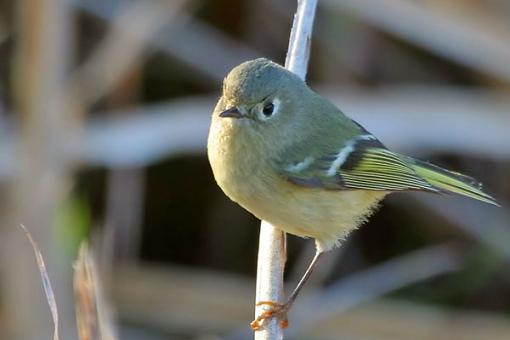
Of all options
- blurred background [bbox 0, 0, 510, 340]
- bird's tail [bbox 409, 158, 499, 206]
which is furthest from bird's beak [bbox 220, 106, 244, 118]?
blurred background [bbox 0, 0, 510, 340]

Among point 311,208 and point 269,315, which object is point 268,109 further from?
point 269,315

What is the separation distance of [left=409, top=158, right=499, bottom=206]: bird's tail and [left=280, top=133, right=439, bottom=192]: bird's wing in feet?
0.09

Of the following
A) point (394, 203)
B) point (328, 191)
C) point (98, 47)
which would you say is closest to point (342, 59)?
point (394, 203)

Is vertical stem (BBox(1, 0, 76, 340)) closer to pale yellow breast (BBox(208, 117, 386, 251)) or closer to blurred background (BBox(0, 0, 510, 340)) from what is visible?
blurred background (BBox(0, 0, 510, 340))

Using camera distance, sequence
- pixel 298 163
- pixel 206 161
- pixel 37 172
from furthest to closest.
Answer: pixel 206 161
pixel 37 172
pixel 298 163

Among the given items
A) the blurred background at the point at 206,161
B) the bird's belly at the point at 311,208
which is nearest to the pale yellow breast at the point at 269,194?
the bird's belly at the point at 311,208

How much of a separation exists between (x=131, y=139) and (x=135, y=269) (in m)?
0.46

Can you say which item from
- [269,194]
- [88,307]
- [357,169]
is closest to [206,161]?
[357,169]

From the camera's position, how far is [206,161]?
138 inches

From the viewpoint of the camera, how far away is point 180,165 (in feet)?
11.6

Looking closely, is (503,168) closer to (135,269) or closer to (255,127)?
(135,269)

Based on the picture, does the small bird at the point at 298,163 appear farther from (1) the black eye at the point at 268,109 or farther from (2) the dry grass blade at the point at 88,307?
(2) the dry grass blade at the point at 88,307

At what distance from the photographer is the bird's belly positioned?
2.15 m

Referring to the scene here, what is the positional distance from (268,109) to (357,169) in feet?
1.10
